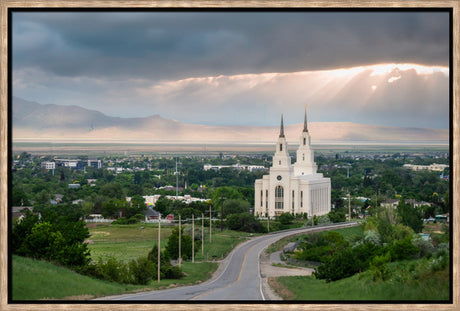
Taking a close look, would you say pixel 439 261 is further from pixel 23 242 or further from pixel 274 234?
pixel 274 234

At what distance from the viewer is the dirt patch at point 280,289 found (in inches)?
561

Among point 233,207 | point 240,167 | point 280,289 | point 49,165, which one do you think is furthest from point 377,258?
point 240,167

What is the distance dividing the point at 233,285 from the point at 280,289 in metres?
2.25

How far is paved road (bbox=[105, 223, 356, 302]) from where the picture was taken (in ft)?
45.0

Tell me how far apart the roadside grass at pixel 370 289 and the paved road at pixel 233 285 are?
1038 mm

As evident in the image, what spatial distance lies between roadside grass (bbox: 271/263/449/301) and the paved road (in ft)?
3.40

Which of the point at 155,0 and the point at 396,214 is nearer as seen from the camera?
the point at 155,0

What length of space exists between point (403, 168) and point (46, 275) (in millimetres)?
76971

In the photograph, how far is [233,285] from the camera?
58.5 feet

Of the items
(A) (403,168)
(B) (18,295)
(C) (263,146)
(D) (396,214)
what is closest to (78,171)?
(C) (263,146)

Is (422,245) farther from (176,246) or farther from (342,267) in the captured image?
(176,246)

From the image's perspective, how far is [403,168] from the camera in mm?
84938

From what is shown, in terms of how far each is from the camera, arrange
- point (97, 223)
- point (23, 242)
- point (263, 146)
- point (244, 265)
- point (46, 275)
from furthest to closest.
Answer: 1. point (263, 146)
2. point (97, 223)
3. point (244, 265)
4. point (23, 242)
5. point (46, 275)

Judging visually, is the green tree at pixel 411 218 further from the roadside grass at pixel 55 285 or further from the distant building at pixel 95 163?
the distant building at pixel 95 163
